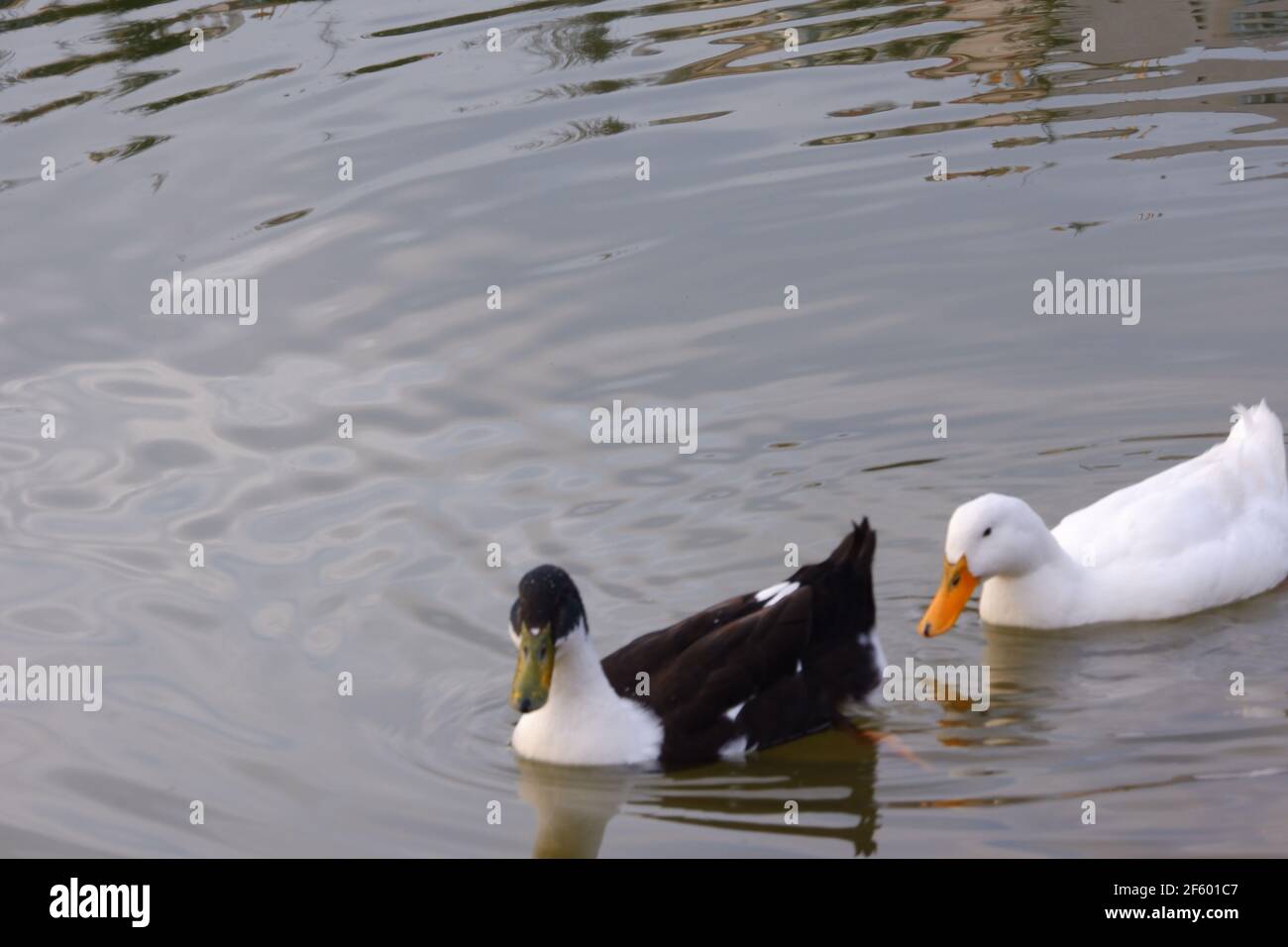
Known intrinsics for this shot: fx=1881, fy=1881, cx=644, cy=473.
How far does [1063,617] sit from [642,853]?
8.36 ft

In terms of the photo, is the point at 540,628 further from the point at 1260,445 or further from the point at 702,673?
the point at 1260,445

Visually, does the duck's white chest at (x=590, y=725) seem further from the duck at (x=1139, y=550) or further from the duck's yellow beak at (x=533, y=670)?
the duck at (x=1139, y=550)

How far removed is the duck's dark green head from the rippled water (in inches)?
19.5

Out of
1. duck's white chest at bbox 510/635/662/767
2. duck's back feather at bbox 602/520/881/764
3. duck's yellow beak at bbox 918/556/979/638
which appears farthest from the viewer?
duck's yellow beak at bbox 918/556/979/638

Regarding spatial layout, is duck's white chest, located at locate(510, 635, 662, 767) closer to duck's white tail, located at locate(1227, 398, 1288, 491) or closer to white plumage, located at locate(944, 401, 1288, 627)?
white plumage, located at locate(944, 401, 1288, 627)

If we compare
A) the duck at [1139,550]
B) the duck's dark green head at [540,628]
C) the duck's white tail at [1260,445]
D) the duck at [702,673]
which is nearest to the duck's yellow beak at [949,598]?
the duck at [1139,550]

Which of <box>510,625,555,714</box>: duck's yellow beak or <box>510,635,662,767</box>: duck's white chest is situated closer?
<box>510,625,555,714</box>: duck's yellow beak

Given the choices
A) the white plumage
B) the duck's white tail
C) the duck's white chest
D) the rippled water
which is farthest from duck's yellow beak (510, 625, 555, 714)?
the duck's white tail

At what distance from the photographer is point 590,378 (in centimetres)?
1052

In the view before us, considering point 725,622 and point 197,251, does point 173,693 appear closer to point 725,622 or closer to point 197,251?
point 725,622

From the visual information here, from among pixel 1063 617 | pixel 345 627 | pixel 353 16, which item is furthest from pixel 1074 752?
pixel 353 16

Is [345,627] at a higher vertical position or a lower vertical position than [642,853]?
higher

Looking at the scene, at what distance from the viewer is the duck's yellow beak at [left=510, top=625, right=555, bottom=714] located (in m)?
6.86

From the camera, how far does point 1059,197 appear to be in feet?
40.2
